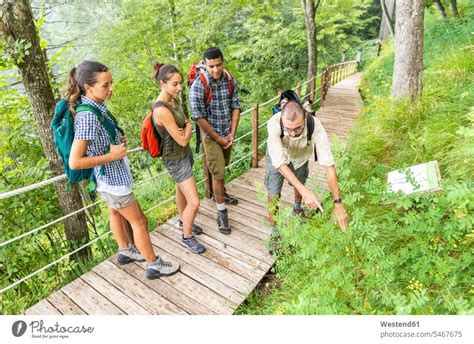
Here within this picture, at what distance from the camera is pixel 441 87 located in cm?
483

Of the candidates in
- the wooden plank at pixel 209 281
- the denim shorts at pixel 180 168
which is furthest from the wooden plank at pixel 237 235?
the denim shorts at pixel 180 168

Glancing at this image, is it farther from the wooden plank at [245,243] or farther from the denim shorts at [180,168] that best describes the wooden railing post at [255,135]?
the denim shorts at [180,168]

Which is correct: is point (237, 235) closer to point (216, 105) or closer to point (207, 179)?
point (207, 179)

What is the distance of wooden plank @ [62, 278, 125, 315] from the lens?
271 cm

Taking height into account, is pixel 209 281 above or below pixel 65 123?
below

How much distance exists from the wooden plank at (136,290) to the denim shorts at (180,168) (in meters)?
1.05

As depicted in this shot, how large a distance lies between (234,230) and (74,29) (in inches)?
1328

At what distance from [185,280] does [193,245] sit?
1.40ft

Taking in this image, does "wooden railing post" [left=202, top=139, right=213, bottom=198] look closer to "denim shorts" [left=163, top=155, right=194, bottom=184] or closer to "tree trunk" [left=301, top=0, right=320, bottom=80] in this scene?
"denim shorts" [left=163, top=155, right=194, bottom=184]

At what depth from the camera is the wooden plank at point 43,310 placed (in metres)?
2.68

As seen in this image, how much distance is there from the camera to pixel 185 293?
2852mm

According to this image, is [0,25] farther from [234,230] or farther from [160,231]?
[234,230]

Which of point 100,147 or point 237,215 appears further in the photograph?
point 237,215
